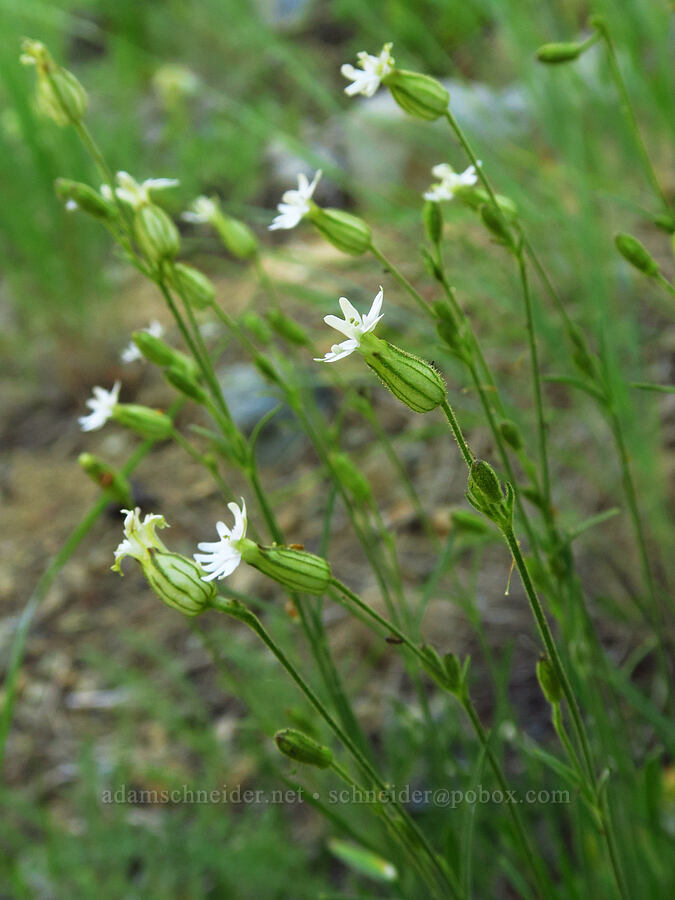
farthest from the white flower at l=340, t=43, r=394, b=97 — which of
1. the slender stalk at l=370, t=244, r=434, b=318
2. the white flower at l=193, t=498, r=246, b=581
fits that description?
the white flower at l=193, t=498, r=246, b=581

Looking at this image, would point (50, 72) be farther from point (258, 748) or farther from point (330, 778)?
point (330, 778)

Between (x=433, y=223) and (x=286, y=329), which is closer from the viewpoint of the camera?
(x=433, y=223)

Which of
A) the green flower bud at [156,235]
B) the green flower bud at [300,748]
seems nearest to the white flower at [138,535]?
the green flower bud at [300,748]

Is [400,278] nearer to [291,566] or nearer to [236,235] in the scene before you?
[291,566]

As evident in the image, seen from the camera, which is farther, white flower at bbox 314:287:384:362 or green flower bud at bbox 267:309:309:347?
green flower bud at bbox 267:309:309:347

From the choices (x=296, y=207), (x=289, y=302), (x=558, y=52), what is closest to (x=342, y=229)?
(x=296, y=207)

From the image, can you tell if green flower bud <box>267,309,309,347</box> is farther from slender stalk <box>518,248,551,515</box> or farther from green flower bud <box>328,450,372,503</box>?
slender stalk <box>518,248,551,515</box>

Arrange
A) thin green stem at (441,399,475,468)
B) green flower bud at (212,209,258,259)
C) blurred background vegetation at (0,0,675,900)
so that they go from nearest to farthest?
thin green stem at (441,399,475,468), green flower bud at (212,209,258,259), blurred background vegetation at (0,0,675,900)
